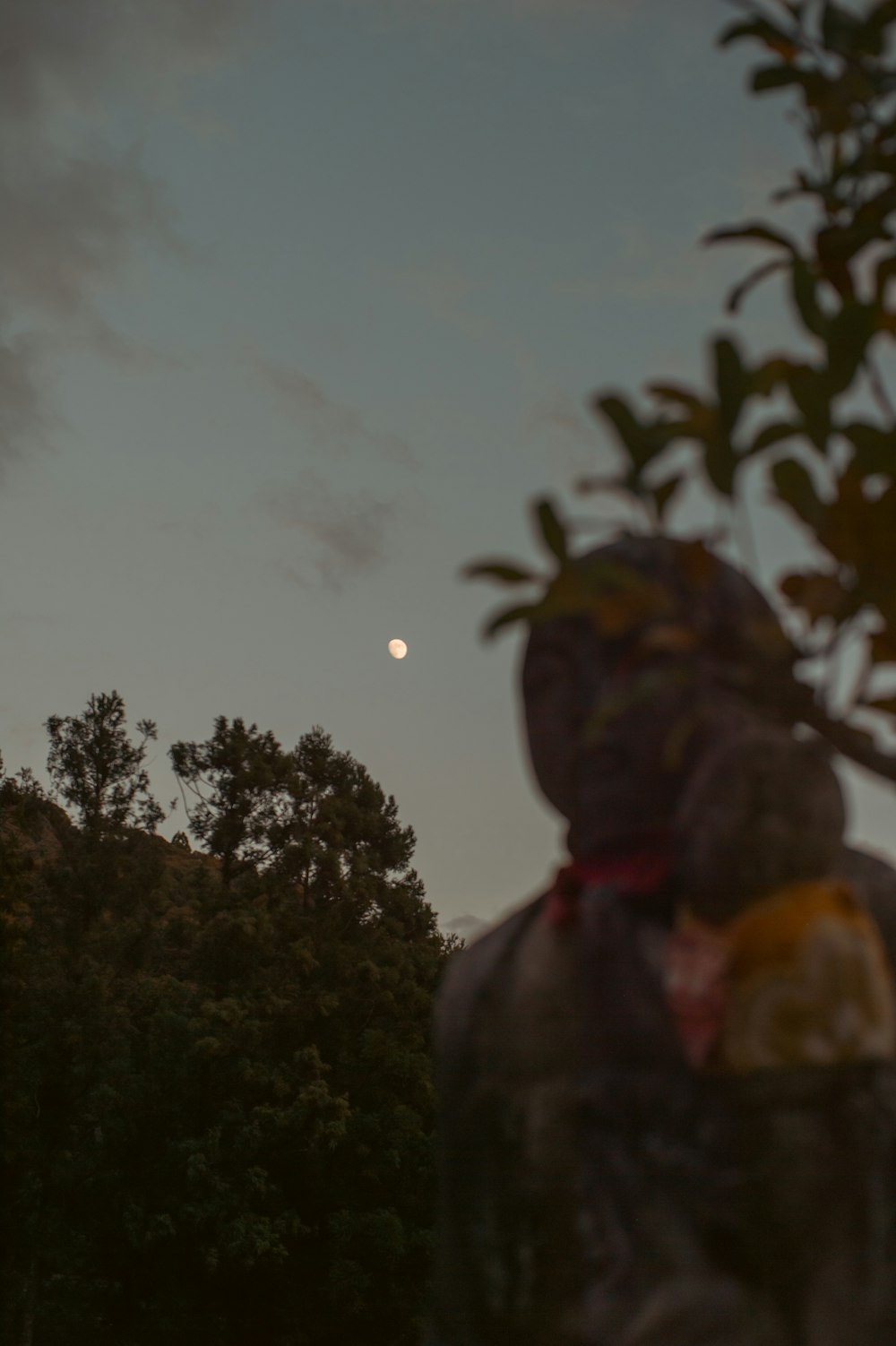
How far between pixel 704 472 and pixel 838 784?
719mm

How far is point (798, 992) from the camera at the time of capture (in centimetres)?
268

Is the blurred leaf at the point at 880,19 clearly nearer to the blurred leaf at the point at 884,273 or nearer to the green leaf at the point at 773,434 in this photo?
the blurred leaf at the point at 884,273

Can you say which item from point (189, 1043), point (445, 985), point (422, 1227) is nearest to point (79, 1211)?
point (189, 1043)

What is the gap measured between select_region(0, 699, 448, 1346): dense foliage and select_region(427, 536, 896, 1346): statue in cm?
1740

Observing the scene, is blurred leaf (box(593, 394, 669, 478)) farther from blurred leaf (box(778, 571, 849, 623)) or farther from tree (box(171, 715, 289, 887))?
tree (box(171, 715, 289, 887))

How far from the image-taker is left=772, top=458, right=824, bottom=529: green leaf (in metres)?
2.83

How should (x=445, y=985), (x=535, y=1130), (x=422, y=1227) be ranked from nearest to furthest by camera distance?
1. (x=535, y=1130)
2. (x=445, y=985)
3. (x=422, y=1227)

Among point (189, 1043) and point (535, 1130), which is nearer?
point (535, 1130)

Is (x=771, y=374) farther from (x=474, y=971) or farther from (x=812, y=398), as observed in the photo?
(x=474, y=971)

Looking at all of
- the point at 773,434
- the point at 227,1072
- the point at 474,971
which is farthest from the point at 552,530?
the point at 227,1072

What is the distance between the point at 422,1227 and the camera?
68.8 ft

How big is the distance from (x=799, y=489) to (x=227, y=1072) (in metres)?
19.5

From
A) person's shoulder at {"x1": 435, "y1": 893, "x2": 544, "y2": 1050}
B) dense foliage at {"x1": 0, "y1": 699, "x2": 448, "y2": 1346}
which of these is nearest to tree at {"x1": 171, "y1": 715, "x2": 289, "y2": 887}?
dense foliage at {"x1": 0, "y1": 699, "x2": 448, "y2": 1346}

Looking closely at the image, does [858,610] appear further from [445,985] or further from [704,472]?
[445,985]
